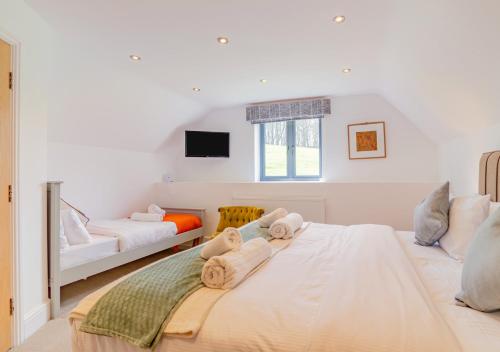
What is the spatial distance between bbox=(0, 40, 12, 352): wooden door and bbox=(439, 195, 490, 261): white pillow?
284cm

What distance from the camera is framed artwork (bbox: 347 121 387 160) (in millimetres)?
4070

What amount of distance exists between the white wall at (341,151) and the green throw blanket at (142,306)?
3.46m

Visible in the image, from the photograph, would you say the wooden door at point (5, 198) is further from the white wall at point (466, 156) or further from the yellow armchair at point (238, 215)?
the white wall at point (466, 156)

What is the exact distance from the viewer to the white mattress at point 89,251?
96.7 inches

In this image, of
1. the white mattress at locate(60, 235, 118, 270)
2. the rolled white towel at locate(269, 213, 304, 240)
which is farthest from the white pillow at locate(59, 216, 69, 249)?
the rolled white towel at locate(269, 213, 304, 240)

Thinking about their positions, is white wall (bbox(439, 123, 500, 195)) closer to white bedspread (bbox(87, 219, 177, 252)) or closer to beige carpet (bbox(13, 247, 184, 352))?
white bedspread (bbox(87, 219, 177, 252))

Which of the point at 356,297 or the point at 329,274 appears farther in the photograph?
the point at 329,274

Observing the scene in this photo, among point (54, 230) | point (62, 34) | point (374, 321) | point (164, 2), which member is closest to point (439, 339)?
point (374, 321)

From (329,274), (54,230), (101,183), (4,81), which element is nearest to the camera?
(329,274)

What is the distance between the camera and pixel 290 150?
15.3 ft

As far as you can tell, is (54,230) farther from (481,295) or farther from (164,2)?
(481,295)

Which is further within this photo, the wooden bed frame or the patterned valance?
the patterned valance

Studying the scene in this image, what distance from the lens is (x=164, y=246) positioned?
3.54 meters

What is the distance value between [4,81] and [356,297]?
2.45 metres
